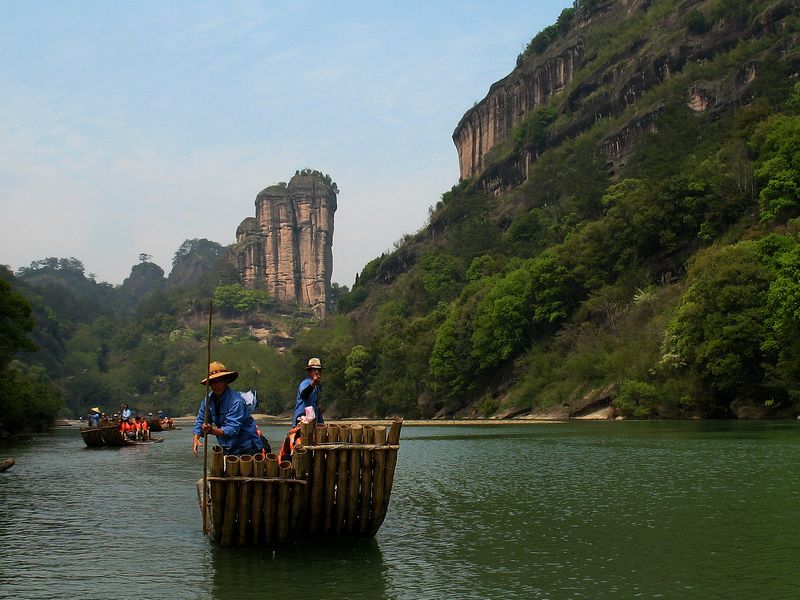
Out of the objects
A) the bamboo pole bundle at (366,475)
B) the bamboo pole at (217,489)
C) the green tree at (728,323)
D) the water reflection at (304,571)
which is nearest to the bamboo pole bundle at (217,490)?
the bamboo pole at (217,489)

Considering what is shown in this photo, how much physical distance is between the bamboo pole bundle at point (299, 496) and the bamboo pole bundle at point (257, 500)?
1.58 feet

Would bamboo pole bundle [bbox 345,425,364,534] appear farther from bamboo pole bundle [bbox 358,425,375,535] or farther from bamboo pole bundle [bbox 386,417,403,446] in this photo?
bamboo pole bundle [bbox 386,417,403,446]

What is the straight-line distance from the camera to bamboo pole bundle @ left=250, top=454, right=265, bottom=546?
42.2ft

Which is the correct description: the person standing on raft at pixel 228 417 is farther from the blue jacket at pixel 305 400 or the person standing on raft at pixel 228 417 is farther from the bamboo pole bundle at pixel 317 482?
the bamboo pole bundle at pixel 317 482

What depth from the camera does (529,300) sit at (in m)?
90.0

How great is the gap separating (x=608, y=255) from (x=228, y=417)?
7470 centimetres

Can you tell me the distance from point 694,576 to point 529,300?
260 feet

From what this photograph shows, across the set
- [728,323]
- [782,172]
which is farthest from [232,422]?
[782,172]

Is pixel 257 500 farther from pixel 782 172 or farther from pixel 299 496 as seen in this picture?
pixel 782 172

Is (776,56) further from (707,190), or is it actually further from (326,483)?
(326,483)

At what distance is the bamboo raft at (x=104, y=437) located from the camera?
49.0 meters

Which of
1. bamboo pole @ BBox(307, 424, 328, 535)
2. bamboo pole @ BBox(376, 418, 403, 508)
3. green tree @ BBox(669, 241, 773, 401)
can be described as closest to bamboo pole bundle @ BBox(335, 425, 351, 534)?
bamboo pole @ BBox(307, 424, 328, 535)

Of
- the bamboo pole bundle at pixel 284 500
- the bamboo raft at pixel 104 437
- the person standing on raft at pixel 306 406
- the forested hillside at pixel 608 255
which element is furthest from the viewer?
the forested hillside at pixel 608 255

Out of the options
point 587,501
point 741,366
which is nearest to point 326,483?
point 587,501
